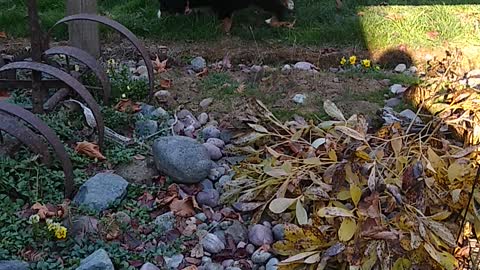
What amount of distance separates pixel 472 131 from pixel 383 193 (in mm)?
703

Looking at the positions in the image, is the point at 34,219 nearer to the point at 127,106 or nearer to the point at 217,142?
the point at 217,142

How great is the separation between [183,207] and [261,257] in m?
0.44

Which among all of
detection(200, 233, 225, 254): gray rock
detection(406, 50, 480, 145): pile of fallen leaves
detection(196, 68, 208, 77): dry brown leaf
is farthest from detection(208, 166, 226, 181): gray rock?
detection(196, 68, 208, 77): dry brown leaf

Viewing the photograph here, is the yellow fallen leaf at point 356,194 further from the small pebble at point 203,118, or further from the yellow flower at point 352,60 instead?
the yellow flower at point 352,60

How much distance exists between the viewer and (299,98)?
3.70 m

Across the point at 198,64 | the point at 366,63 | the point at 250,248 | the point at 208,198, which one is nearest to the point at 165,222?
the point at 208,198

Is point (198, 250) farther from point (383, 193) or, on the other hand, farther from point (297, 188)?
point (383, 193)

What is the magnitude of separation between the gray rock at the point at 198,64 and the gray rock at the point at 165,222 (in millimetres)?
1828

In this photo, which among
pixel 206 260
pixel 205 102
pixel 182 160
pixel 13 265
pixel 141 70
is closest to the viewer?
pixel 13 265

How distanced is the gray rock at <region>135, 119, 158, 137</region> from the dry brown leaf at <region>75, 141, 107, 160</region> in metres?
0.33

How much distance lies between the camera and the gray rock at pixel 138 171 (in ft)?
9.58

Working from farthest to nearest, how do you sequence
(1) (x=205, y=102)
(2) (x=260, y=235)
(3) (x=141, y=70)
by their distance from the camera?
(3) (x=141, y=70), (1) (x=205, y=102), (2) (x=260, y=235)

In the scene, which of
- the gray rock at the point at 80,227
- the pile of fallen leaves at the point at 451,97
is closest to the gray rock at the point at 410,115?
the pile of fallen leaves at the point at 451,97

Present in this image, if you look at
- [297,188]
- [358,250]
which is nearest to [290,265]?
[358,250]
